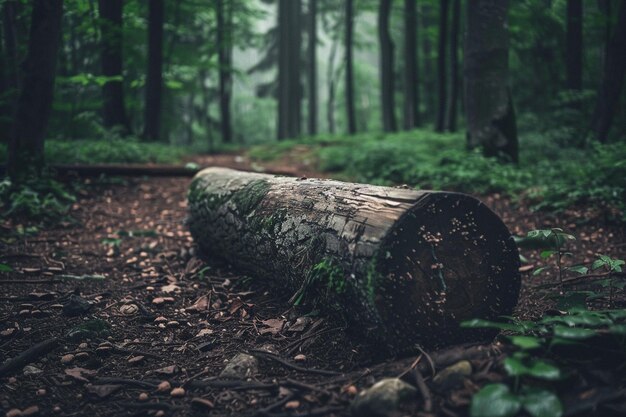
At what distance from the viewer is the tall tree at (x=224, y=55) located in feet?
47.3

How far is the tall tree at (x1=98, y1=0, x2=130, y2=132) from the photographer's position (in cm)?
829

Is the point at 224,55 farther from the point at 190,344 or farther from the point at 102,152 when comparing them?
the point at 190,344

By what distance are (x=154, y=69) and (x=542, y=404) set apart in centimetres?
1108

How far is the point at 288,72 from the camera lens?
18.2 meters

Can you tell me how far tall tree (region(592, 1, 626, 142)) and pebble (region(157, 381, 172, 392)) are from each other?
8625mm

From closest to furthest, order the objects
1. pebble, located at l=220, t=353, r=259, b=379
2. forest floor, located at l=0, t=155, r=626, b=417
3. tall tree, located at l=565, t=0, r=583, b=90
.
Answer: forest floor, located at l=0, t=155, r=626, b=417 → pebble, located at l=220, t=353, r=259, b=379 → tall tree, located at l=565, t=0, r=583, b=90

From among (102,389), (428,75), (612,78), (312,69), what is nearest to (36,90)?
(102,389)

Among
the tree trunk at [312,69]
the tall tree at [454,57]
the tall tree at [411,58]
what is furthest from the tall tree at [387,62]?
the tree trunk at [312,69]

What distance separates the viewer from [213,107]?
91.2 feet

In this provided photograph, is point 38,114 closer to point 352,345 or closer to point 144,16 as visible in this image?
point 352,345

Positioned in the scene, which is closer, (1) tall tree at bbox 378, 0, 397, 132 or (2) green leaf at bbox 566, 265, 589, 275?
(2) green leaf at bbox 566, 265, 589, 275

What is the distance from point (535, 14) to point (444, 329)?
12.3 meters

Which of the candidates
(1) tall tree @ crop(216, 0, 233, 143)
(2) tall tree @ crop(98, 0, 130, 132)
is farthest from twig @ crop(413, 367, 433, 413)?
(1) tall tree @ crop(216, 0, 233, 143)

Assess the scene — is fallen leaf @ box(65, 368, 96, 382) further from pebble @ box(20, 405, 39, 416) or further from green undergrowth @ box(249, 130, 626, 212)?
green undergrowth @ box(249, 130, 626, 212)
